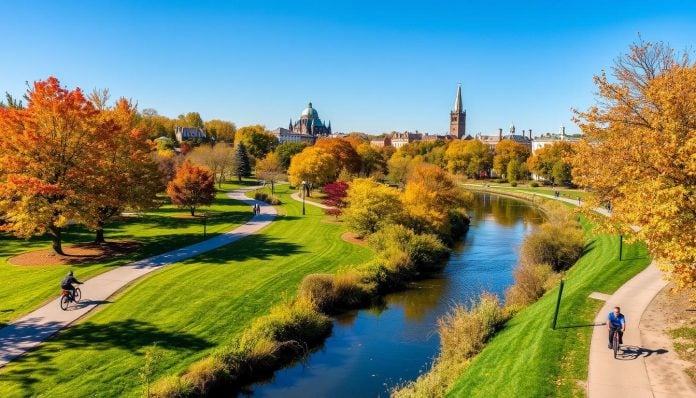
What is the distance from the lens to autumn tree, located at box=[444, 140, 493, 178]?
112 m

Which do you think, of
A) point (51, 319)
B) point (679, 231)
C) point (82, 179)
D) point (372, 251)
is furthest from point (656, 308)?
point (82, 179)

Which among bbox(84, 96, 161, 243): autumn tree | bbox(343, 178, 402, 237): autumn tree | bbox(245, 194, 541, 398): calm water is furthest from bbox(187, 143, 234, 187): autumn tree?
bbox(245, 194, 541, 398): calm water

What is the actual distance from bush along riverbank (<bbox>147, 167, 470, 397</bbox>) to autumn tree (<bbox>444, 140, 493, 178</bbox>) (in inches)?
2588

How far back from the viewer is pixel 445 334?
17.9 m

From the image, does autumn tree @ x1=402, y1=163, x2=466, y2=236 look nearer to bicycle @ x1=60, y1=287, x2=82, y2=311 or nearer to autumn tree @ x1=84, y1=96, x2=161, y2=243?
autumn tree @ x1=84, y1=96, x2=161, y2=243

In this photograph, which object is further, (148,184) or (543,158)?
(543,158)

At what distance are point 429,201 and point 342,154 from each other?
38.3 meters

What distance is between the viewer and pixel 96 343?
16.3 meters

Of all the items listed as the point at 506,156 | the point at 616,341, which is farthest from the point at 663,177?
the point at 506,156

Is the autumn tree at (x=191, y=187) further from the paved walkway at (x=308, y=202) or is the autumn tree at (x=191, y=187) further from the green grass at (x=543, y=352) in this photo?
the green grass at (x=543, y=352)

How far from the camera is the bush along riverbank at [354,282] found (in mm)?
15695

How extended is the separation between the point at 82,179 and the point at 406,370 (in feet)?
68.1

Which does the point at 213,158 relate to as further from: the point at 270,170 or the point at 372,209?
the point at 372,209

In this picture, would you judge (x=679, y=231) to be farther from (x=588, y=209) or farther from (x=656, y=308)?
(x=656, y=308)
